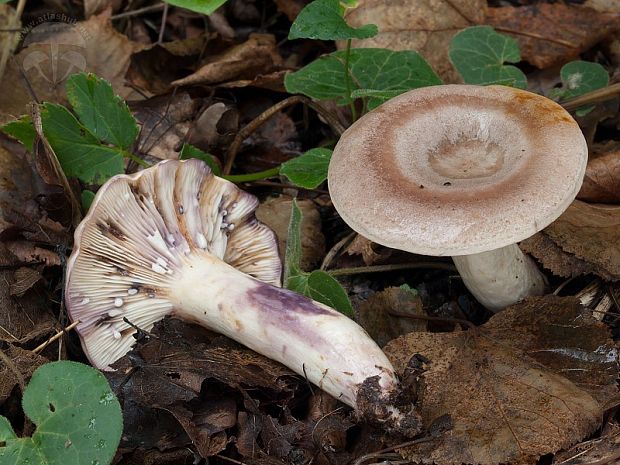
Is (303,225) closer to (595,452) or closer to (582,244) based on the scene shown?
(582,244)

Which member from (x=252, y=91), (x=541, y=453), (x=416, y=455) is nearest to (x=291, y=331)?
(x=416, y=455)

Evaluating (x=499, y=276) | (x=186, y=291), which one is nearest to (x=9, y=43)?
(x=186, y=291)

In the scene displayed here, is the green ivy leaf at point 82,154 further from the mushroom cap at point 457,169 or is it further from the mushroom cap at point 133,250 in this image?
the mushroom cap at point 457,169

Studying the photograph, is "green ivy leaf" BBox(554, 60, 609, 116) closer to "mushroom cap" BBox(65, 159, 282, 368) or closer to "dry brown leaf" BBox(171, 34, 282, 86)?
"dry brown leaf" BBox(171, 34, 282, 86)

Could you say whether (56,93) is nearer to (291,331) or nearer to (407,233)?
(291,331)

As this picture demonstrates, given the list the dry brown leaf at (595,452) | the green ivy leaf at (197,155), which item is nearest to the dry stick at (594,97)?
the dry brown leaf at (595,452)

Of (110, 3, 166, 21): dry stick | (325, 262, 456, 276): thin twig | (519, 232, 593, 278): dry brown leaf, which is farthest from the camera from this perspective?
(110, 3, 166, 21): dry stick

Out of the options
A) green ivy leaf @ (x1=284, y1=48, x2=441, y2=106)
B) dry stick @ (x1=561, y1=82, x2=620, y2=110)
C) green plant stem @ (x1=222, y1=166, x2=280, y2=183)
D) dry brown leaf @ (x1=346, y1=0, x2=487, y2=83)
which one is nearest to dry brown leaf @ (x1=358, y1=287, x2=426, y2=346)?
green plant stem @ (x1=222, y1=166, x2=280, y2=183)
